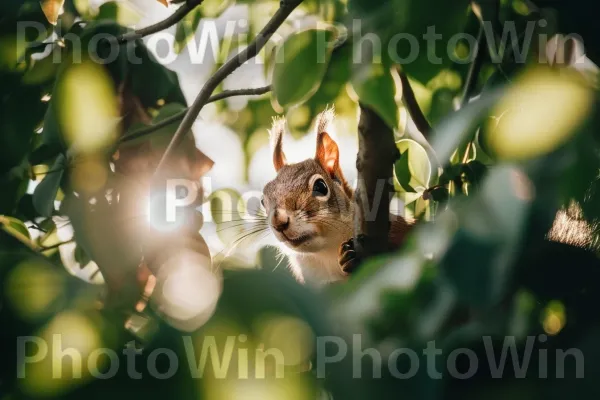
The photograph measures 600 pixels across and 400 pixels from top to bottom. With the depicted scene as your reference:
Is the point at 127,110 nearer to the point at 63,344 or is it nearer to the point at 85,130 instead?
the point at 85,130

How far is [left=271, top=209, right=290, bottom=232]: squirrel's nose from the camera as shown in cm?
163

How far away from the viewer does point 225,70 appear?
94cm

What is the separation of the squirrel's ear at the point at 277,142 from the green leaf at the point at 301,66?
970 millimetres

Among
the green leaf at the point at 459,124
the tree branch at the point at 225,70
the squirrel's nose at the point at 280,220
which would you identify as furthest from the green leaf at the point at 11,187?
the squirrel's nose at the point at 280,220

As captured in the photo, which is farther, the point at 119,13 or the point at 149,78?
the point at 119,13

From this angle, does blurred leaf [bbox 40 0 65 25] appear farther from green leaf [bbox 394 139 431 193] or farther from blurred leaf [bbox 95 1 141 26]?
green leaf [bbox 394 139 431 193]

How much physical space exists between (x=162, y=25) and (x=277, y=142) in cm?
92

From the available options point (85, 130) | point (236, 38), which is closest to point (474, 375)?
point (85, 130)

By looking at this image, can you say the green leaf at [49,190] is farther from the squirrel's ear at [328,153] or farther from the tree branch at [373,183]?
the squirrel's ear at [328,153]

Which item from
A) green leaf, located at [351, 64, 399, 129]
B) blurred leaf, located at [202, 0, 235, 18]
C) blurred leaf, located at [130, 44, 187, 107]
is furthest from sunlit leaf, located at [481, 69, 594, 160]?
blurred leaf, located at [202, 0, 235, 18]

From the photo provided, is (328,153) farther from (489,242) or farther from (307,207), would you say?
(489,242)

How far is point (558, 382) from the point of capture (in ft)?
0.87

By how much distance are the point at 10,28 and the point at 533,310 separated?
2.09ft

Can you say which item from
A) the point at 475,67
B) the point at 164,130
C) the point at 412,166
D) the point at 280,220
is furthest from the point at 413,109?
the point at 280,220
